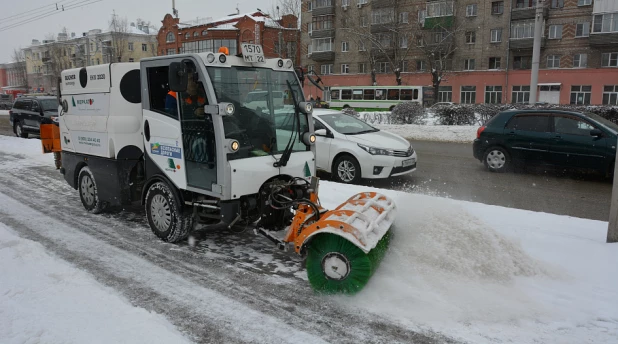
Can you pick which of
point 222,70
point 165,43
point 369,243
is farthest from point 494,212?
point 165,43

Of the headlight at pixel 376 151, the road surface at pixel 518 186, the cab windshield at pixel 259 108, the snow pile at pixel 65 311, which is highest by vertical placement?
the cab windshield at pixel 259 108

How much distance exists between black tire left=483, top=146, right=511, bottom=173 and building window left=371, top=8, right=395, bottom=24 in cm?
4088

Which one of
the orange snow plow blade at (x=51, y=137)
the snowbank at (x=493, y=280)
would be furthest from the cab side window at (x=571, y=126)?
the orange snow plow blade at (x=51, y=137)

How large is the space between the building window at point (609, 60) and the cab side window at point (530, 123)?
39.6m

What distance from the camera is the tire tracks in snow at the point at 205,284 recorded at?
12.6ft

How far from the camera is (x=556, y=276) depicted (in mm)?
4719

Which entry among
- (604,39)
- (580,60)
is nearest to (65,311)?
(604,39)

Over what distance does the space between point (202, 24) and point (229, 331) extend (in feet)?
215

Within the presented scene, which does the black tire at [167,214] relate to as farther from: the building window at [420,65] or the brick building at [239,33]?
the brick building at [239,33]

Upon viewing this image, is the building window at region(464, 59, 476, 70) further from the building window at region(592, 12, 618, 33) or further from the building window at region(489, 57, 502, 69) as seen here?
the building window at region(592, 12, 618, 33)

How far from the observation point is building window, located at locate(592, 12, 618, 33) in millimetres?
41312

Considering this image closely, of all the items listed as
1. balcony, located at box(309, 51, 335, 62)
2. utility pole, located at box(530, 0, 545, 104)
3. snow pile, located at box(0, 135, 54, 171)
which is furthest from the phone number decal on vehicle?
balcony, located at box(309, 51, 335, 62)

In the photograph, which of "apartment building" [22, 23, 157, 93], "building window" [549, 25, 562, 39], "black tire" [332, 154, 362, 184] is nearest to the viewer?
"black tire" [332, 154, 362, 184]

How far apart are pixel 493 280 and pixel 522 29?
4837cm
